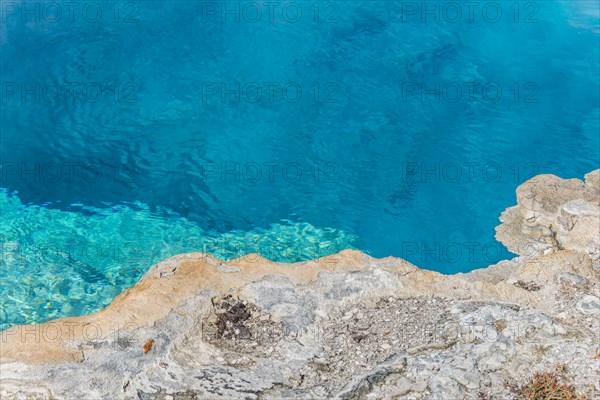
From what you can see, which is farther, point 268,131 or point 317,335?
point 268,131

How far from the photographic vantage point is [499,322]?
21.6ft

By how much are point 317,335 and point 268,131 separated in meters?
5.40

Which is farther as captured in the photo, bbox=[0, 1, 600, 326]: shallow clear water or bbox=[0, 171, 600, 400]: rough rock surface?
bbox=[0, 1, 600, 326]: shallow clear water

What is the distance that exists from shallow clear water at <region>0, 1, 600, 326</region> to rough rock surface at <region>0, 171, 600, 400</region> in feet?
5.96

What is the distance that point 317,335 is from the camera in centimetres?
654

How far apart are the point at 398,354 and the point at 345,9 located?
10.2 meters

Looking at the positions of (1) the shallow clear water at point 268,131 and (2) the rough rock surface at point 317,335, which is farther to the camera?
(1) the shallow clear water at point 268,131

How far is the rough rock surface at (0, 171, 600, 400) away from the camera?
5.81 metres

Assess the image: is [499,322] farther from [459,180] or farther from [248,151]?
[248,151]

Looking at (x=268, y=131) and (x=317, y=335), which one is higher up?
(x=268, y=131)

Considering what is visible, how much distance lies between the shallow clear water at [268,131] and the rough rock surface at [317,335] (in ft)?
5.96

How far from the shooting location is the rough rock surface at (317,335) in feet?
19.1

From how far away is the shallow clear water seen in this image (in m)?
9.30

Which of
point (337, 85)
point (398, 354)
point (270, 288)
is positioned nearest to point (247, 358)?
point (270, 288)
